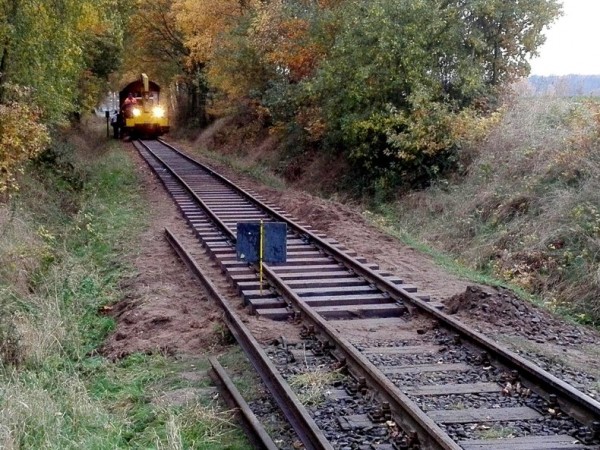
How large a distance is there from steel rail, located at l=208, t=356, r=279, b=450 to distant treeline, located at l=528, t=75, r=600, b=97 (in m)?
14.2

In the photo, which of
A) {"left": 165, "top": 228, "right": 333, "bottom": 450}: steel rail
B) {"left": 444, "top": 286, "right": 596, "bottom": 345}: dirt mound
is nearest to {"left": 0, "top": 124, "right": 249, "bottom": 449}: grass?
{"left": 165, "top": 228, "right": 333, "bottom": 450}: steel rail

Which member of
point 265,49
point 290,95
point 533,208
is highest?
point 265,49

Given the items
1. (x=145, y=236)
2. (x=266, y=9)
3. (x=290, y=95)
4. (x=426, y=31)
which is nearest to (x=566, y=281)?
(x=145, y=236)

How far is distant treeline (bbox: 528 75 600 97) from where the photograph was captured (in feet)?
62.3

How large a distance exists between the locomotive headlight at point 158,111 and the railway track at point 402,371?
3191 cm

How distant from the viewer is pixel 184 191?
66.8 feet

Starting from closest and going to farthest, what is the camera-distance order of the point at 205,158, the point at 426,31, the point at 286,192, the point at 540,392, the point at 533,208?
the point at 540,392
the point at 533,208
the point at 426,31
the point at 286,192
the point at 205,158

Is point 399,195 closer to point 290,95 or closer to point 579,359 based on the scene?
point 290,95

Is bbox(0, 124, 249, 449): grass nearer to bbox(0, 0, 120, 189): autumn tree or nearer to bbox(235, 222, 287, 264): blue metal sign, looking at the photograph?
bbox(0, 0, 120, 189): autumn tree

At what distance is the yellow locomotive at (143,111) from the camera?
41.4 metres

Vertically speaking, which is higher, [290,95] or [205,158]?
[290,95]

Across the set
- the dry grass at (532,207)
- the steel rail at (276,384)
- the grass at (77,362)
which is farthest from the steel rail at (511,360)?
the grass at (77,362)

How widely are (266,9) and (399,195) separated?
11457 mm

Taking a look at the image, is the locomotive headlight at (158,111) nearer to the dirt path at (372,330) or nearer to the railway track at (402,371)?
the dirt path at (372,330)
